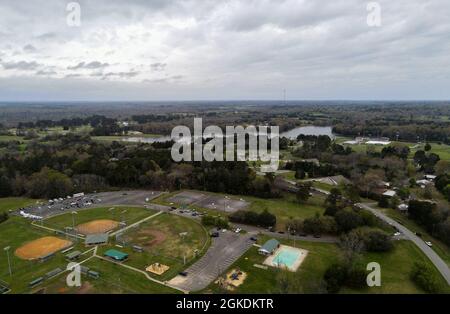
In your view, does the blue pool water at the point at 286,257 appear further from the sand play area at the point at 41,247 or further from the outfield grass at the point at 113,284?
the sand play area at the point at 41,247

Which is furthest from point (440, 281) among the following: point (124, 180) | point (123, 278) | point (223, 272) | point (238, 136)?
point (238, 136)

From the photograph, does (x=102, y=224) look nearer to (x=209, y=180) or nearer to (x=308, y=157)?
(x=209, y=180)

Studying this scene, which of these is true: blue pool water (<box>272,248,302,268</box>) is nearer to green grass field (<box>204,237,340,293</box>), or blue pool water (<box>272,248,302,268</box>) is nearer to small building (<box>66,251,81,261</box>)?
green grass field (<box>204,237,340,293</box>)

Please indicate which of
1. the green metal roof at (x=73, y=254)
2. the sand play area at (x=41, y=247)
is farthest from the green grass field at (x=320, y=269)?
the sand play area at (x=41, y=247)

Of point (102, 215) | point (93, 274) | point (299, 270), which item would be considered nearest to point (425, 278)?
point (299, 270)

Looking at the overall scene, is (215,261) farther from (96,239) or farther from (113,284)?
(96,239)

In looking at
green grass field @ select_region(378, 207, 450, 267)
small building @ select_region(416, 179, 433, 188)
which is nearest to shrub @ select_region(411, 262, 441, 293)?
green grass field @ select_region(378, 207, 450, 267)
